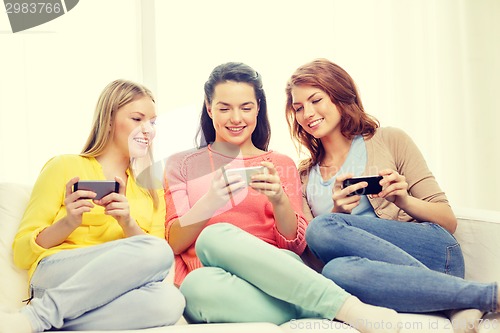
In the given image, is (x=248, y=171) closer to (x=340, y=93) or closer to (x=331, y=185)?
(x=331, y=185)

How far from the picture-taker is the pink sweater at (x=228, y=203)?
1900 millimetres

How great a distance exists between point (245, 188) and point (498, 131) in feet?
6.55

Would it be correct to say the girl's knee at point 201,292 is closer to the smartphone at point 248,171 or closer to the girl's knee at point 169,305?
the girl's knee at point 169,305

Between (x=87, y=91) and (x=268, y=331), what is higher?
(x=87, y=91)

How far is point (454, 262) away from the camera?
1.78 metres

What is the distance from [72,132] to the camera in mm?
2963

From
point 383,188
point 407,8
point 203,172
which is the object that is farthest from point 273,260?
point 407,8

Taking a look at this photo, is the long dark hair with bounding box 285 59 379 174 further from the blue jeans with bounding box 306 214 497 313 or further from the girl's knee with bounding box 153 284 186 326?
the girl's knee with bounding box 153 284 186 326

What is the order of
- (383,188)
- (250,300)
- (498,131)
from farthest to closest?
1. (498,131)
2. (383,188)
3. (250,300)

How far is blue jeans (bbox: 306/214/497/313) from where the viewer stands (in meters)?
1.53

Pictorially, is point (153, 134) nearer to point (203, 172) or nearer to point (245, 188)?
point (203, 172)

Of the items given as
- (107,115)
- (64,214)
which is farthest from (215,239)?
(107,115)

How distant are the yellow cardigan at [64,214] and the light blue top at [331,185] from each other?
49 centimetres

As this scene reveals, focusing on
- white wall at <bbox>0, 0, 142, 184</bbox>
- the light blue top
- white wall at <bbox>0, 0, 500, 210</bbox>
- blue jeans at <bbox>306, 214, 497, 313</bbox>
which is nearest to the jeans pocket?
blue jeans at <bbox>306, 214, 497, 313</bbox>
